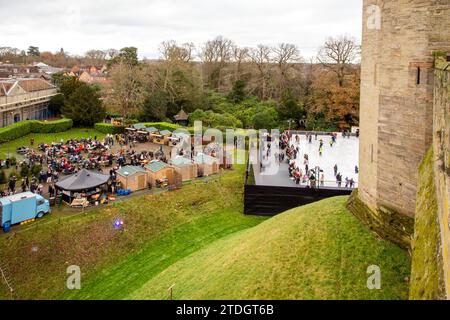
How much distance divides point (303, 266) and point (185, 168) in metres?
16.4

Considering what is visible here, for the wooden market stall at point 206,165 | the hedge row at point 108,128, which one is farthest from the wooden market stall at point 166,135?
the wooden market stall at point 206,165

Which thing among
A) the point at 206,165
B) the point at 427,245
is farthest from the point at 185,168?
the point at 427,245

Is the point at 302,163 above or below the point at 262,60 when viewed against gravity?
below

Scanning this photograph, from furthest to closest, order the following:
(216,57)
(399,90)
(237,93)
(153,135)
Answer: (216,57) → (237,93) → (153,135) → (399,90)

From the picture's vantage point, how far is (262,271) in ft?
33.4

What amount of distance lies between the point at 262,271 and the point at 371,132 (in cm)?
441

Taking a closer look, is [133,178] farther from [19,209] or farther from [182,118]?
[182,118]

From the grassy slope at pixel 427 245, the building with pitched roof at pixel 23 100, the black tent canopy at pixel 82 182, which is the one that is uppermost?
the building with pitched roof at pixel 23 100

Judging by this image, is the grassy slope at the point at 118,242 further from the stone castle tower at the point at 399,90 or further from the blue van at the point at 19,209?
the stone castle tower at the point at 399,90

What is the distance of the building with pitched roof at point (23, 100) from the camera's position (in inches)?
1603

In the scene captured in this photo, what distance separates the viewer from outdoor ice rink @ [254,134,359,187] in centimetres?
2334

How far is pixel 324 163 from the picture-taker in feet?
88.9

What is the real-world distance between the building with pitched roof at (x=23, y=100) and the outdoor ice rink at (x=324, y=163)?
27.5 m

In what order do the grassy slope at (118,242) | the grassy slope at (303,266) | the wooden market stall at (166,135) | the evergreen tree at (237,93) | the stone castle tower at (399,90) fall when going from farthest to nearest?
1. the evergreen tree at (237,93)
2. the wooden market stall at (166,135)
3. the grassy slope at (118,242)
4. the grassy slope at (303,266)
5. the stone castle tower at (399,90)
